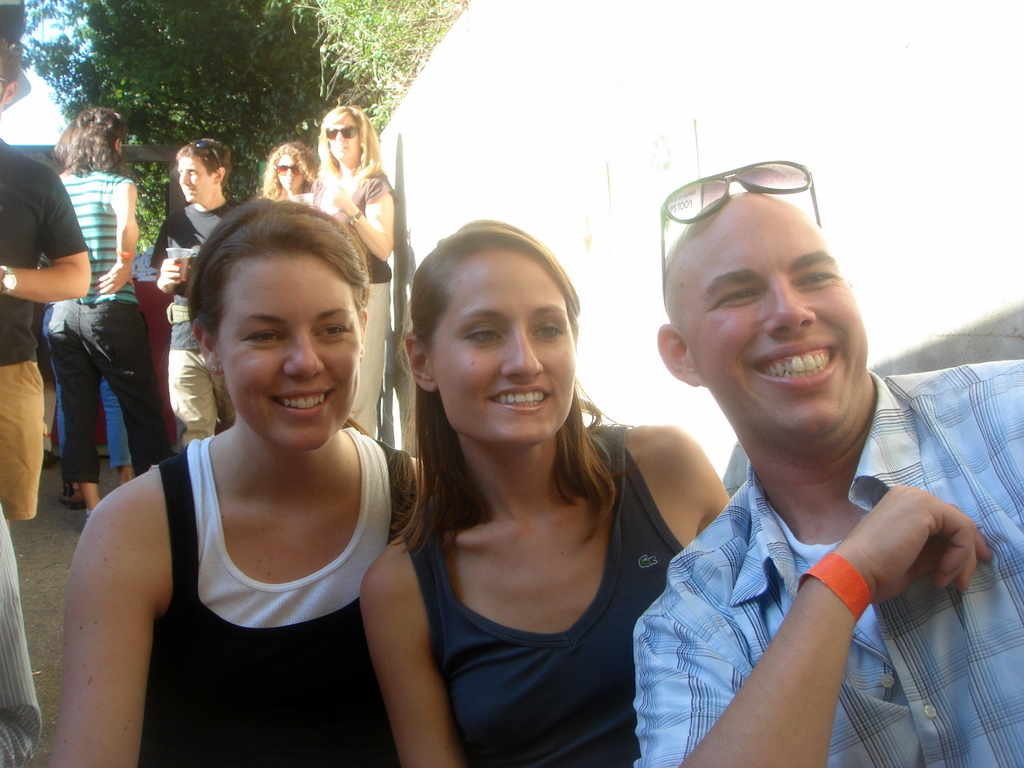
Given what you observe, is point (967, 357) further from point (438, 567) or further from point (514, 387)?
point (438, 567)

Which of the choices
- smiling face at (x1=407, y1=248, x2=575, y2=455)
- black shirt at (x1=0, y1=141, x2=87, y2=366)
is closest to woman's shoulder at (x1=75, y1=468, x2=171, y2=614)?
smiling face at (x1=407, y1=248, x2=575, y2=455)

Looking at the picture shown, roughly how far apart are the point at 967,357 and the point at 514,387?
3.38 feet

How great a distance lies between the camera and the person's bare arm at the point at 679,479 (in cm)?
202

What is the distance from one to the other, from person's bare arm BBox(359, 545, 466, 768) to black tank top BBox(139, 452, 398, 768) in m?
0.13

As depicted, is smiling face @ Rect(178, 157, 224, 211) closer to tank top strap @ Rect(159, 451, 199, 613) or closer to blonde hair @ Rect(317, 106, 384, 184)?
blonde hair @ Rect(317, 106, 384, 184)

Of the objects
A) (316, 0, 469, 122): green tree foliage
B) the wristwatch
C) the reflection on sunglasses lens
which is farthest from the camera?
(316, 0, 469, 122): green tree foliage

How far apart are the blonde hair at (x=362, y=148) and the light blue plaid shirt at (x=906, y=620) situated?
14.2ft

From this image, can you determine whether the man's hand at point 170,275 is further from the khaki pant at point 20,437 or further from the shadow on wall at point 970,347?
the shadow on wall at point 970,347

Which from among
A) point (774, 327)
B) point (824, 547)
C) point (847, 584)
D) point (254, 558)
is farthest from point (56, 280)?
point (847, 584)

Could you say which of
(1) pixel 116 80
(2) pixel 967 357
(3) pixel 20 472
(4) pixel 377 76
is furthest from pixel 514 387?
(1) pixel 116 80

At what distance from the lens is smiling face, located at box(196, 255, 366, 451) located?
1929mm

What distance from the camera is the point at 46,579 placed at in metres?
4.30

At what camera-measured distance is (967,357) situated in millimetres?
1874

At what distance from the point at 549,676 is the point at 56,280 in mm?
2425
